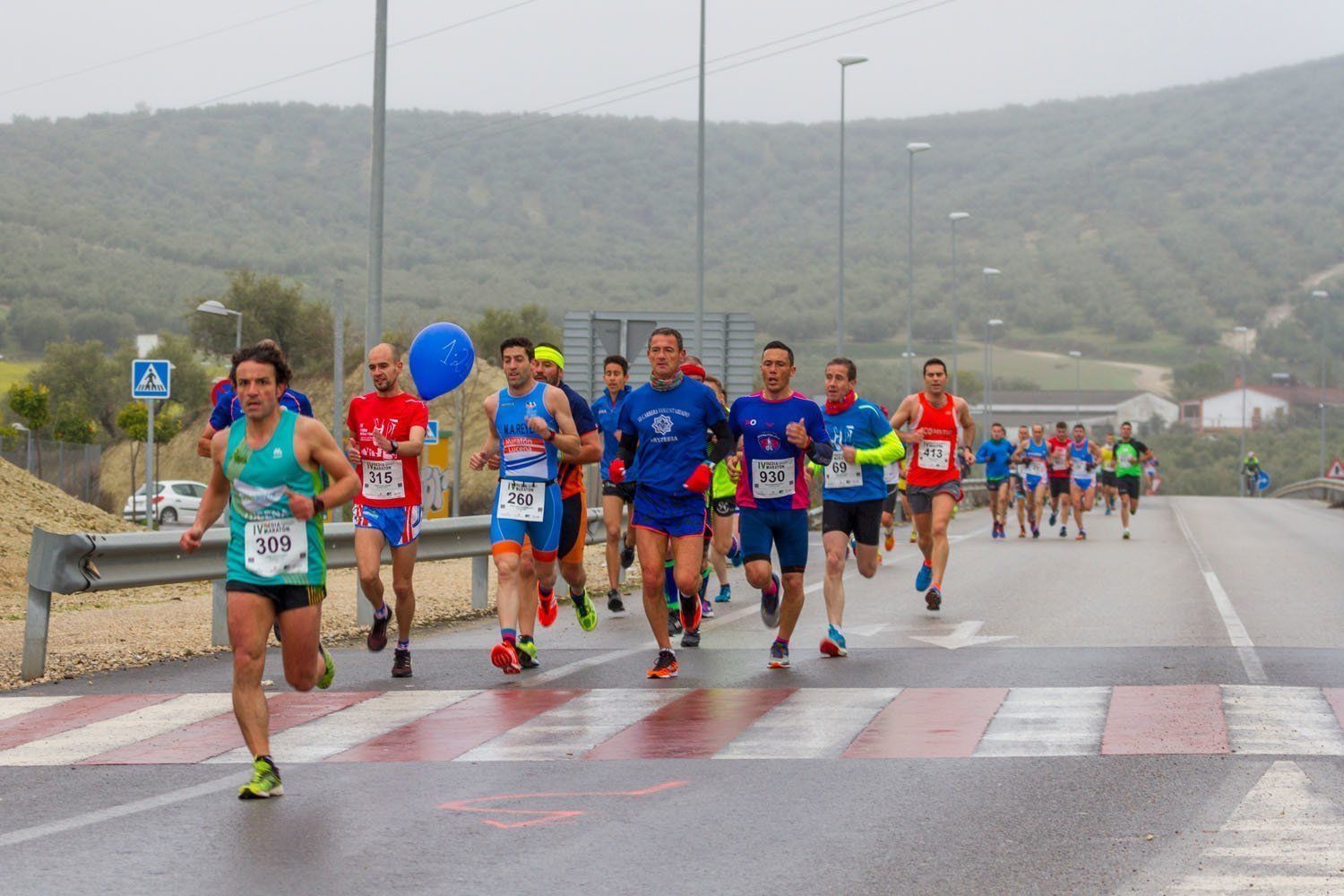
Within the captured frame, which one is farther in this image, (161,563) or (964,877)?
(161,563)

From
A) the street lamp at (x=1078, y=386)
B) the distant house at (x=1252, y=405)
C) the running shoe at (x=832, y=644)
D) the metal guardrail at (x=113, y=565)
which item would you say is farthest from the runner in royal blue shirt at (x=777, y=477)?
the distant house at (x=1252, y=405)

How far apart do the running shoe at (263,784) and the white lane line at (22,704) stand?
10.6ft

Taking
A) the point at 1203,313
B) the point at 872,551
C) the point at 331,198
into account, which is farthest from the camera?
the point at 1203,313

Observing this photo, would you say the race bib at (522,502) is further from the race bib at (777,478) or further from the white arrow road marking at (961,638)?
the white arrow road marking at (961,638)

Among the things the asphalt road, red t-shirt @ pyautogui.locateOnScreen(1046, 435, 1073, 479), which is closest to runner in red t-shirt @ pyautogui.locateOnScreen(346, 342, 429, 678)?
the asphalt road

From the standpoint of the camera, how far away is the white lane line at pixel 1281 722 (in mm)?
8648

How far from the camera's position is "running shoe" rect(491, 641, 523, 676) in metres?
11.3

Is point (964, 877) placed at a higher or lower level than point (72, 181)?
lower

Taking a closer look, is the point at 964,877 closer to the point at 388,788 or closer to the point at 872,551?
the point at 388,788

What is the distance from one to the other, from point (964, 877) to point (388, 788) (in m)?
2.73

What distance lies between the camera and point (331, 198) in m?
122

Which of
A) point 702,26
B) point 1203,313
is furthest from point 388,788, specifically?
point 1203,313

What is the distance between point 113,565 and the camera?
12188 millimetres

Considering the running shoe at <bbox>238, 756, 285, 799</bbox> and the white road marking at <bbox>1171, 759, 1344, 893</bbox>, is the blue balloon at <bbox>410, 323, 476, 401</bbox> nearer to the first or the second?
the running shoe at <bbox>238, 756, 285, 799</bbox>
